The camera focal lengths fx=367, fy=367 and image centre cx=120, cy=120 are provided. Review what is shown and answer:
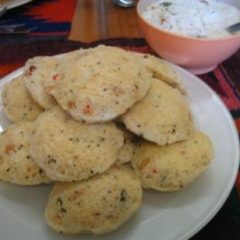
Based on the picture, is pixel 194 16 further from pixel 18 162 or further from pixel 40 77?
pixel 18 162

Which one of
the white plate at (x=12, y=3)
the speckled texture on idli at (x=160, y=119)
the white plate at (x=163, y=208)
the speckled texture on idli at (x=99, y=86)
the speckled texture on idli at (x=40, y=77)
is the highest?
the speckled texture on idli at (x=99, y=86)

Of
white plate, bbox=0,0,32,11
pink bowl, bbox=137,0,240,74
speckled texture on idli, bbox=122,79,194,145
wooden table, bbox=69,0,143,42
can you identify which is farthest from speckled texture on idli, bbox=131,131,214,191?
white plate, bbox=0,0,32,11

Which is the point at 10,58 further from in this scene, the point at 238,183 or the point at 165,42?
the point at 238,183

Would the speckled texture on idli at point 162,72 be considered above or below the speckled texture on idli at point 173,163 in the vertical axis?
above

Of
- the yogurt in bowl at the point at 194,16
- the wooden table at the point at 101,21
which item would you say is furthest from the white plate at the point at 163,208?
the wooden table at the point at 101,21

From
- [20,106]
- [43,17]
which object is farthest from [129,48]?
[20,106]

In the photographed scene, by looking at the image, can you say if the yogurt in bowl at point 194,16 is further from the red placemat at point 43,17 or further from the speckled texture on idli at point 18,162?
the speckled texture on idli at point 18,162

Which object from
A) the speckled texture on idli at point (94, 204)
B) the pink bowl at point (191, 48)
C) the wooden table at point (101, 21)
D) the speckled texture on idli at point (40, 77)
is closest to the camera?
the speckled texture on idli at point (94, 204)
